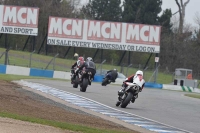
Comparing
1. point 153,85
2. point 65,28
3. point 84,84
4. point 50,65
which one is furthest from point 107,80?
point 65,28

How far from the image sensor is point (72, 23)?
5672 centimetres

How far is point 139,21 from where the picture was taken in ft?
287

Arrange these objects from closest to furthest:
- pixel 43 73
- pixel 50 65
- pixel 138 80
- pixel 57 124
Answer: pixel 57 124 → pixel 138 80 → pixel 43 73 → pixel 50 65

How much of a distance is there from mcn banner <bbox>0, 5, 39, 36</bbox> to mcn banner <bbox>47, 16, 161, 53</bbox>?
5.15ft

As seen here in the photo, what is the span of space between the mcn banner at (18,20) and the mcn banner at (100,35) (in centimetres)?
157

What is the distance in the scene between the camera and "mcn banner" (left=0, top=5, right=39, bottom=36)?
5600 cm

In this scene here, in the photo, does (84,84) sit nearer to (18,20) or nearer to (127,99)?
(127,99)

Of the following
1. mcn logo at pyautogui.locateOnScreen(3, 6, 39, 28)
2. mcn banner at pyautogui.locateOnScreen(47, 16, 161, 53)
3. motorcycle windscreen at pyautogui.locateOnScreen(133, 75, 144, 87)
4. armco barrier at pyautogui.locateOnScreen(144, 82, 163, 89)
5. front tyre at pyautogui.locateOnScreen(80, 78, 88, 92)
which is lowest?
armco barrier at pyautogui.locateOnScreen(144, 82, 163, 89)

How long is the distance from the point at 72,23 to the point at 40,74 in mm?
11165

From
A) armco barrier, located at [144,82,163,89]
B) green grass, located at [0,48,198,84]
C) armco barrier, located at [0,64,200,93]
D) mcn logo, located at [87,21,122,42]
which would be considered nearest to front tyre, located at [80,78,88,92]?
armco barrier, located at [0,64,200,93]

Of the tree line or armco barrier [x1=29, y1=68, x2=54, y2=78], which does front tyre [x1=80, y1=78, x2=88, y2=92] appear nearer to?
armco barrier [x1=29, y1=68, x2=54, y2=78]

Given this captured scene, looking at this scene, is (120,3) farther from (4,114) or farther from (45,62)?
(4,114)

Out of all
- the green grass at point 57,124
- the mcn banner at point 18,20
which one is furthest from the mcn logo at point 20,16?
the green grass at point 57,124

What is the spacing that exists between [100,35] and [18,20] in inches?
310
